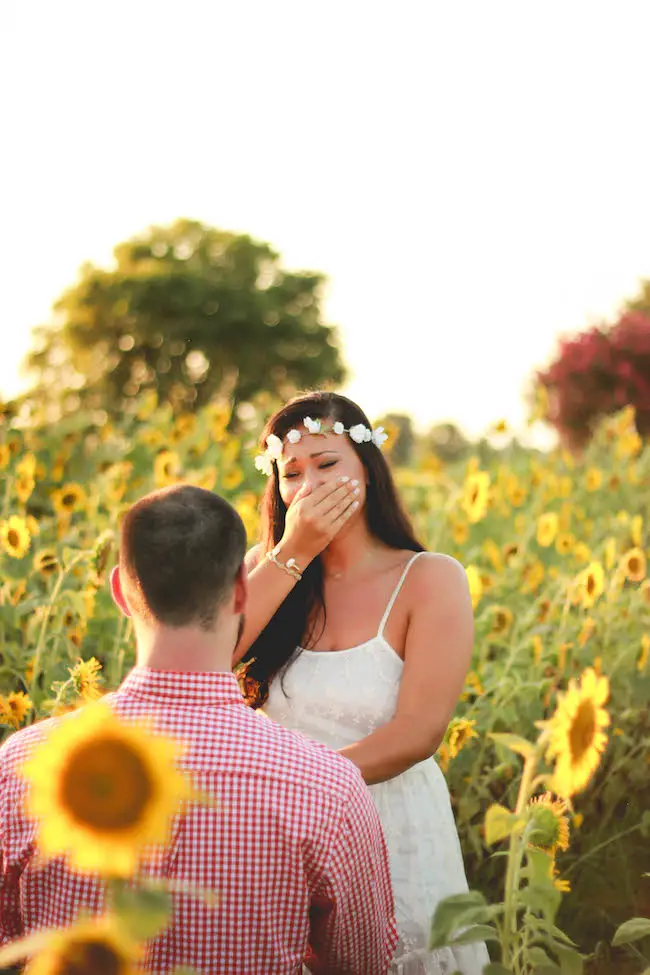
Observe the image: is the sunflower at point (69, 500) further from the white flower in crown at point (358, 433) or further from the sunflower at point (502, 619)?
the white flower in crown at point (358, 433)

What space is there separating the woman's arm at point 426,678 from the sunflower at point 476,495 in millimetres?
1717

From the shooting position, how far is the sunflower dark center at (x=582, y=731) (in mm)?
1120

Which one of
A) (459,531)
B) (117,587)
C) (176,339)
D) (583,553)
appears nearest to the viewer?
(117,587)

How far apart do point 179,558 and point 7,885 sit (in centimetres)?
52

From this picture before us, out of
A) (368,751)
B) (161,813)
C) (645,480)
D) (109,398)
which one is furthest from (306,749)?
(109,398)

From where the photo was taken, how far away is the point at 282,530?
2.60 meters

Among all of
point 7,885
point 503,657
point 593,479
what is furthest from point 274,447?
point 593,479

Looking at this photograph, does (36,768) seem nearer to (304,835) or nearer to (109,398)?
(304,835)

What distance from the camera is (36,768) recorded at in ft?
2.97

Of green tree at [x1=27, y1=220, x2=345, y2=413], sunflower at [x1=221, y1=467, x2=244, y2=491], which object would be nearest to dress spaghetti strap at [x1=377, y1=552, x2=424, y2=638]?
sunflower at [x1=221, y1=467, x2=244, y2=491]

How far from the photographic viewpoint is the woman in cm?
213

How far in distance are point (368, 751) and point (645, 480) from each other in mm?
5428

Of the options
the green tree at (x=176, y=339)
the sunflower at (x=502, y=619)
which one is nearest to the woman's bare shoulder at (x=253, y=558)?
the sunflower at (x=502, y=619)

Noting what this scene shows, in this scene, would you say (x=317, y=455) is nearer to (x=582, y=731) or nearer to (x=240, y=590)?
(x=240, y=590)
